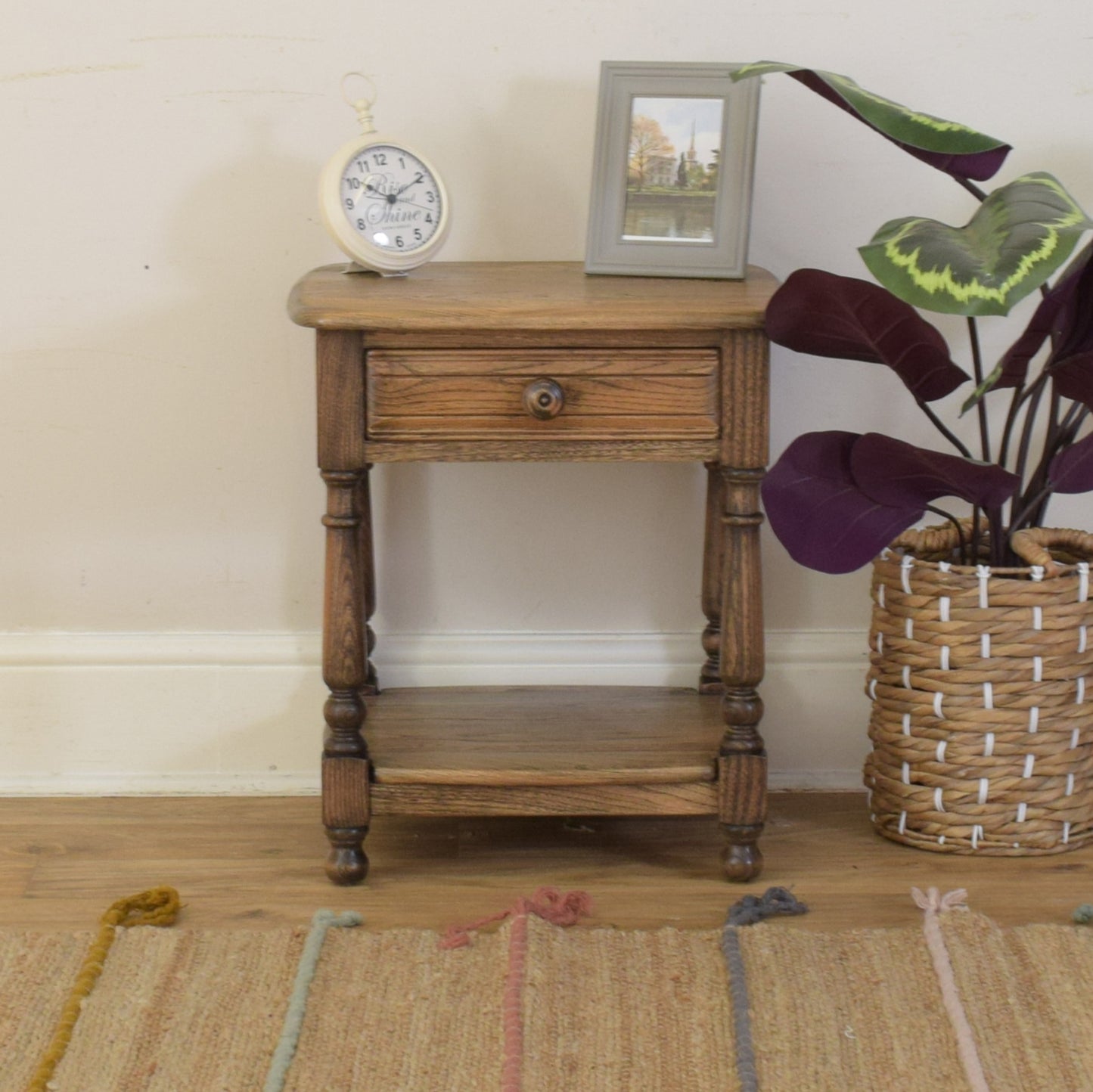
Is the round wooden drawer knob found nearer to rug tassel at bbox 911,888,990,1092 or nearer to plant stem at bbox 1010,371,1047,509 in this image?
plant stem at bbox 1010,371,1047,509

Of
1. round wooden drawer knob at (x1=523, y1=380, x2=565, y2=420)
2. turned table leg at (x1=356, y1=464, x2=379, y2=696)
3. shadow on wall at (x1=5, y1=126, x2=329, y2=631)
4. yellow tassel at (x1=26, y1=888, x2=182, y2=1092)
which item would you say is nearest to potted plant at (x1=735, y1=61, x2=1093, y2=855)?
round wooden drawer knob at (x1=523, y1=380, x2=565, y2=420)

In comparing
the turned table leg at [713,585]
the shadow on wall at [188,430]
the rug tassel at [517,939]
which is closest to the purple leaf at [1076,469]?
the turned table leg at [713,585]

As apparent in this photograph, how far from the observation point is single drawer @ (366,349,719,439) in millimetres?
1386

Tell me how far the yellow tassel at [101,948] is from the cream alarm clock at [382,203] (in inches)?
29.2

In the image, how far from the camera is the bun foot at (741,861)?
1.52 meters

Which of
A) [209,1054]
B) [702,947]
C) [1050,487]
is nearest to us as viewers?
[209,1054]

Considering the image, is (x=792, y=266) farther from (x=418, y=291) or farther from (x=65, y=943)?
(x=65, y=943)

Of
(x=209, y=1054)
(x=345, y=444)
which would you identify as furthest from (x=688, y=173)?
(x=209, y=1054)

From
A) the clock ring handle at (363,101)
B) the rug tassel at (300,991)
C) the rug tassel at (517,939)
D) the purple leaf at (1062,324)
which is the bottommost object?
the rug tassel at (300,991)

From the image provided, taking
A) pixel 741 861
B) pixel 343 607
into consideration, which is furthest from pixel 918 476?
pixel 343 607

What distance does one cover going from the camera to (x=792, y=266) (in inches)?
67.4

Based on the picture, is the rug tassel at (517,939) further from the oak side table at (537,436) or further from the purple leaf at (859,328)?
the purple leaf at (859,328)

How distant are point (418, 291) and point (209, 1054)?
0.79 meters

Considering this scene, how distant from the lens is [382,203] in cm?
150
